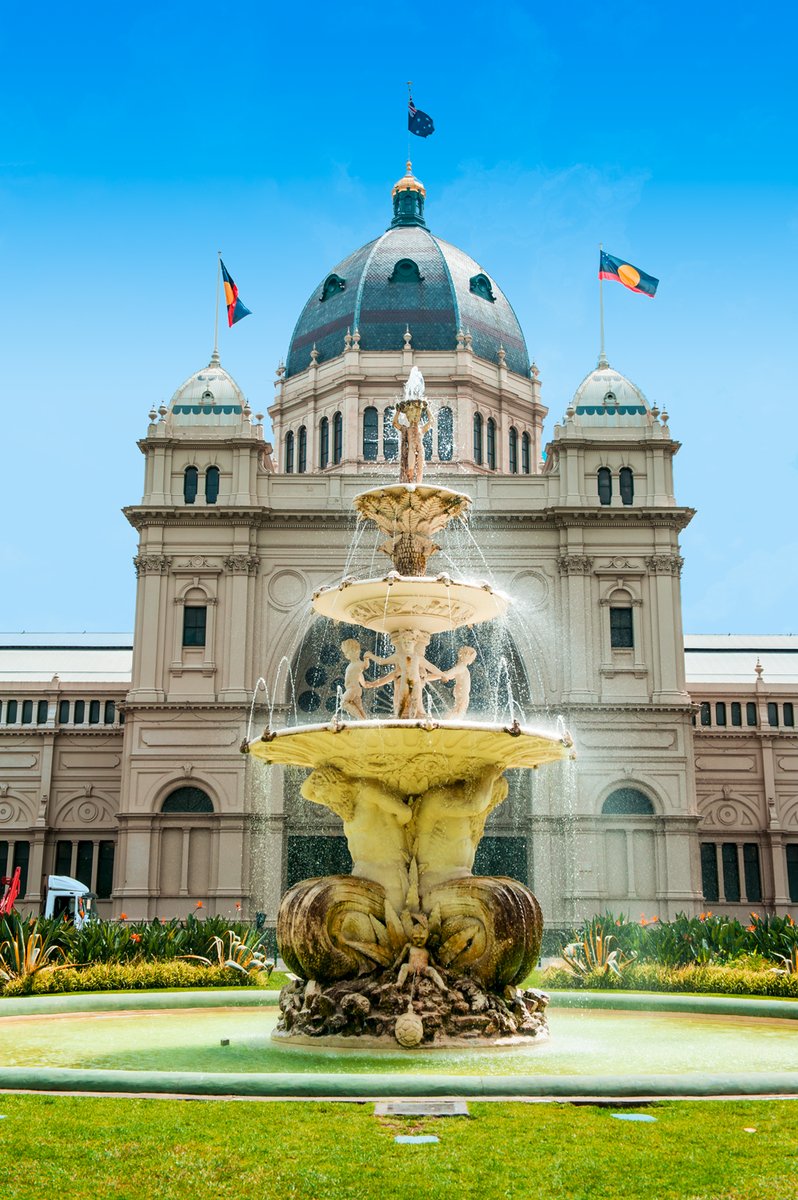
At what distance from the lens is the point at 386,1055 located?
12266 millimetres

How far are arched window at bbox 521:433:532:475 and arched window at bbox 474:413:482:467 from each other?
3016mm

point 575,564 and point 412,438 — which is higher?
point 575,564

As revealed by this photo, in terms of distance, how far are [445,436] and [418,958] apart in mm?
44326

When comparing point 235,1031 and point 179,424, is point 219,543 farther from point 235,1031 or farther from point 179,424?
point 235,1031

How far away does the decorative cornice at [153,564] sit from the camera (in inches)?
1870

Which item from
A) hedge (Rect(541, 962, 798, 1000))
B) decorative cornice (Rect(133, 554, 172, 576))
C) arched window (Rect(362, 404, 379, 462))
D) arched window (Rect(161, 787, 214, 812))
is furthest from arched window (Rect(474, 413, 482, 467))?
hedge (Rect(541, 962, 798, 1000))

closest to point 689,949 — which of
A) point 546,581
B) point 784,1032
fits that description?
point 784,1032

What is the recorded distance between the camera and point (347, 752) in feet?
46.2

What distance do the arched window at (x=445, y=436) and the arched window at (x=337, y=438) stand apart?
4.65m

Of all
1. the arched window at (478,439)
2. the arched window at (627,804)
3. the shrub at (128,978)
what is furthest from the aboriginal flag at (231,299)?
the shrub at (128,978)

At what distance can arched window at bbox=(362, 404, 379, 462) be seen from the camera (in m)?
56.8

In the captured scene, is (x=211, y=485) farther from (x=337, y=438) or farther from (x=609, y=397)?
(x=609, y=397)

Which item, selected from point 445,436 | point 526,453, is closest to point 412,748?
point 445,436

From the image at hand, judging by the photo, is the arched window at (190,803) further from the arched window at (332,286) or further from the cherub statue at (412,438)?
the cherub statue at (412,438)
